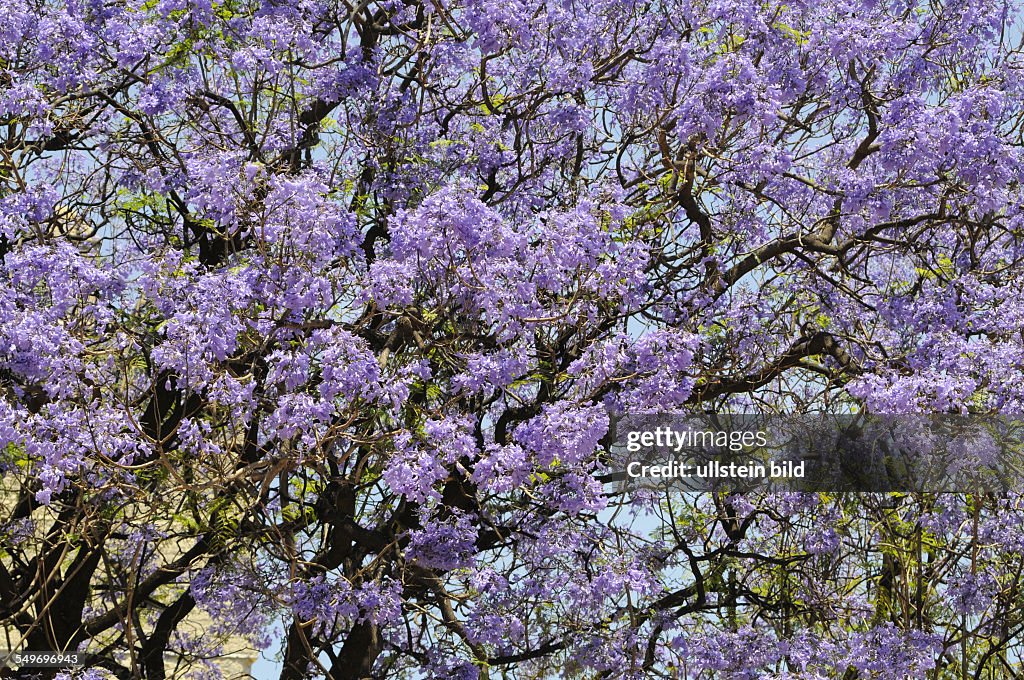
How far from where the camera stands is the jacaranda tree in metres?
6.41

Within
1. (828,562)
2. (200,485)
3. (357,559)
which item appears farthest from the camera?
(828,562)

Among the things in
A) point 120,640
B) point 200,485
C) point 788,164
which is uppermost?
point 788,164

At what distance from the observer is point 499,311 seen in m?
6.45

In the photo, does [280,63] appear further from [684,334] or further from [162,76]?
[684,334]

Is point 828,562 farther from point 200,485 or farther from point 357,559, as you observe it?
point 200,485

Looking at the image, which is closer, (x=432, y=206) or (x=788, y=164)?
Result: (x=432, y=206)

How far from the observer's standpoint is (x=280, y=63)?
24.1 feet

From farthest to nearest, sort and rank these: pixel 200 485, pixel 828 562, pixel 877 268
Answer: pixel 877 268
pixel 828 562
pixel 200 485

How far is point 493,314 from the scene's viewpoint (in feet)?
21.2

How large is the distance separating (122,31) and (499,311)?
9.42ft

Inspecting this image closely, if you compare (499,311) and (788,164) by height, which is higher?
(788,164)

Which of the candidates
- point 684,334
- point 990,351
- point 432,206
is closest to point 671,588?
point 684,334

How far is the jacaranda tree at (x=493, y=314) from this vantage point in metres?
6.41

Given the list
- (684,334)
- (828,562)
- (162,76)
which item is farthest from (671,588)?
(162,76)
